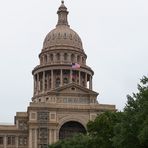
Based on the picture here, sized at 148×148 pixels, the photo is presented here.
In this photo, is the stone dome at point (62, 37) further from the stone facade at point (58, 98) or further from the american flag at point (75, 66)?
the american flag at point (75, 66)

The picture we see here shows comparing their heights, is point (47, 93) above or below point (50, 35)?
below

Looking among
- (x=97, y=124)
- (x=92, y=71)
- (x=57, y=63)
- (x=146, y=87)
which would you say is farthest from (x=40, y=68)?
(x=146, y=87)

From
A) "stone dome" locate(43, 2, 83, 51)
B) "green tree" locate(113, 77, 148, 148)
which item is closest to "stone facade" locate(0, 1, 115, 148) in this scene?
"stone dome" locate(43, 2, 83, 51)

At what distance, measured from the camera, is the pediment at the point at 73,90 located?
5059 inches

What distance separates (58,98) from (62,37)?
77.7 ft

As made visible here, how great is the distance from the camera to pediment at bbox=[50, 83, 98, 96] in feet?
422

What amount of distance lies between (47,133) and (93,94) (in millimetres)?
14614

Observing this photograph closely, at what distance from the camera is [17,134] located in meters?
127

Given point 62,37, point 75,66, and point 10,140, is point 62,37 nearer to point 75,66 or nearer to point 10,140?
point 75,66

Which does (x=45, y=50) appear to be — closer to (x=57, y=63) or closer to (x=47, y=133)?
(x=57, y=63)

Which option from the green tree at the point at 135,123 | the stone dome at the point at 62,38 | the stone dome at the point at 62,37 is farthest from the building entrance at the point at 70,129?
the green tree at the point at 135,123

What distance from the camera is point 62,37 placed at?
147 m

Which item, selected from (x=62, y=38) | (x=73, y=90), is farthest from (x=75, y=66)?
(x=62, y=38)

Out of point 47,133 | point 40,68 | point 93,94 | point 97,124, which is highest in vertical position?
point 40,68
